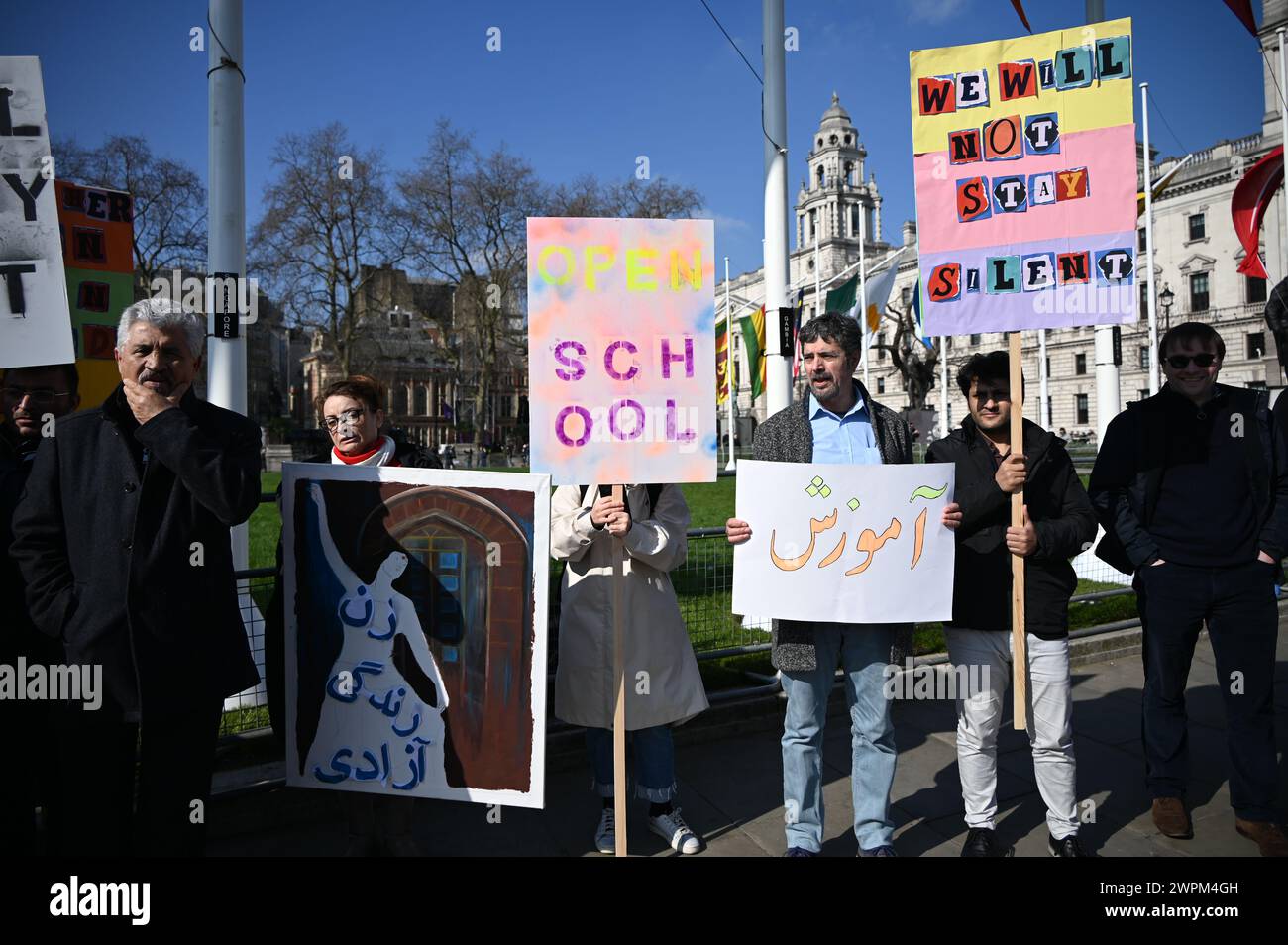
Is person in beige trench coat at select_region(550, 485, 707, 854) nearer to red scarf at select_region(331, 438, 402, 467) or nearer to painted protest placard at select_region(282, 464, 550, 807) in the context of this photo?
painted protest placard at select_region(282, 464, 550, 807)

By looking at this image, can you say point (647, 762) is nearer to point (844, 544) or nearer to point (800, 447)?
point (844, 544)

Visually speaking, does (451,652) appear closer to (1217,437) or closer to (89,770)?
(89,770)

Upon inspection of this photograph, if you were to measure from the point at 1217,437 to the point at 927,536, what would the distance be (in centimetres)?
139

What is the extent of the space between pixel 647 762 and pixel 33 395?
2.90m

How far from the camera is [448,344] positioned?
39719 millimetres

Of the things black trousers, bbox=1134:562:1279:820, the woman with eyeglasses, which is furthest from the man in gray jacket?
the woman with eyeglasses

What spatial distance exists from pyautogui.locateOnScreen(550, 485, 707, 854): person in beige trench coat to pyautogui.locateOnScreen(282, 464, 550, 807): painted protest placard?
315 millimetres

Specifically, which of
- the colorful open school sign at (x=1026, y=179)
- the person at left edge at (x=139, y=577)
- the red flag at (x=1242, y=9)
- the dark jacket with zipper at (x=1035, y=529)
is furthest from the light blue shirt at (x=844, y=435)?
the red flag at (x=1242, y=9)

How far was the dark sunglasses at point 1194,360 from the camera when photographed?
3426mm

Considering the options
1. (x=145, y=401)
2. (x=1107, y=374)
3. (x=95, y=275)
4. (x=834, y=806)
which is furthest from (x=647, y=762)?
(x=1107, y=374)

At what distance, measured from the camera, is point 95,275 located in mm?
3873

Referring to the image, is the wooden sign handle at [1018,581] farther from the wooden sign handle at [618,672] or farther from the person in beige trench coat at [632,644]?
the wooden sign handle at [618,672]

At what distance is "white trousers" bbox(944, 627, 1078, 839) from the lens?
324 centimetres
